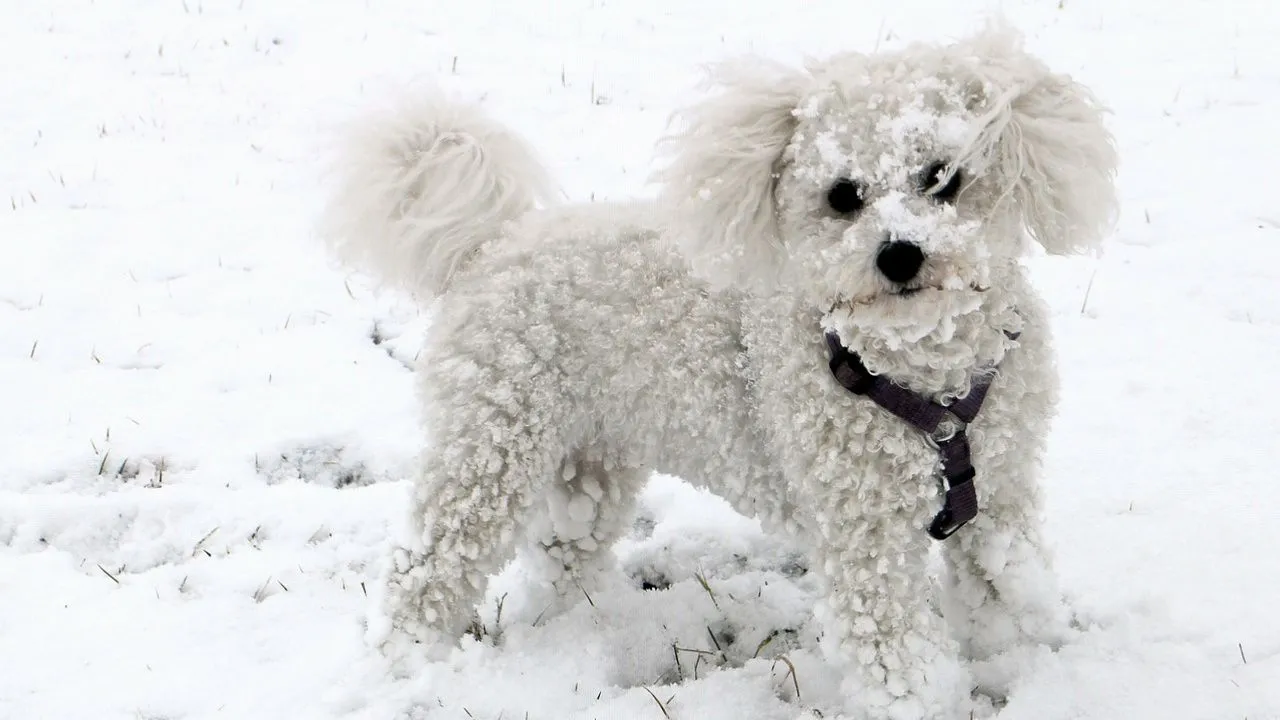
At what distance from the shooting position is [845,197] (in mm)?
2422

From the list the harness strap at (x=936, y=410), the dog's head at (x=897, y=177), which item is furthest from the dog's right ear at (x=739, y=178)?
the harness strap at (x=936, y=410)

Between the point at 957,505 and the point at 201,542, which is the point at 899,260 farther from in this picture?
the point at 201,542

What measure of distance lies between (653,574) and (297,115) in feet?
17.1

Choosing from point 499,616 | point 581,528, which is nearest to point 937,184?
point 581,528

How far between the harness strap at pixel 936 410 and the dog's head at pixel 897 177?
21 centimetres

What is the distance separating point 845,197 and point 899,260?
28cm

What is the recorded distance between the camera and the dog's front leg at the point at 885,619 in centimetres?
260

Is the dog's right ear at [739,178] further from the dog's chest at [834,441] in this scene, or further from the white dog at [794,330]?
the dog's chest at [834,441]

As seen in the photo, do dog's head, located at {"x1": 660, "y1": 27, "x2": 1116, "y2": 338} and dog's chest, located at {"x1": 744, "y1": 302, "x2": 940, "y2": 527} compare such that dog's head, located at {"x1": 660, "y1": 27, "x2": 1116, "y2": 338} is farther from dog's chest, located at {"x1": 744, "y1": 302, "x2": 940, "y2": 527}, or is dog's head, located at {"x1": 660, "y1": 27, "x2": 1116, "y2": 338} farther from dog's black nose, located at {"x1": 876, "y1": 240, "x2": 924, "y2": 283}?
dog's chest, located at {"x1": 744, "y1": 302, "x2": 940, "y2": 527}

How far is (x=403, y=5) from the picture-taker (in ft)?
29.4

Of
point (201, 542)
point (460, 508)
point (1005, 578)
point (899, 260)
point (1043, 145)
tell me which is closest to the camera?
point (899, 260)

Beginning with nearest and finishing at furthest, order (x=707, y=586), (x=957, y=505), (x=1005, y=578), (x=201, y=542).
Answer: (x=957, y=505) < (x=1005, y=578) < (x=707, y=586) < (x=201, y=542)

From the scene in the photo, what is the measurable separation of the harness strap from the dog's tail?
4.07 feet

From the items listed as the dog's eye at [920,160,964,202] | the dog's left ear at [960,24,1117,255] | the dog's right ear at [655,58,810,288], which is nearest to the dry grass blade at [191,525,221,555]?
the dog's right ear at [655,58,810,288]
